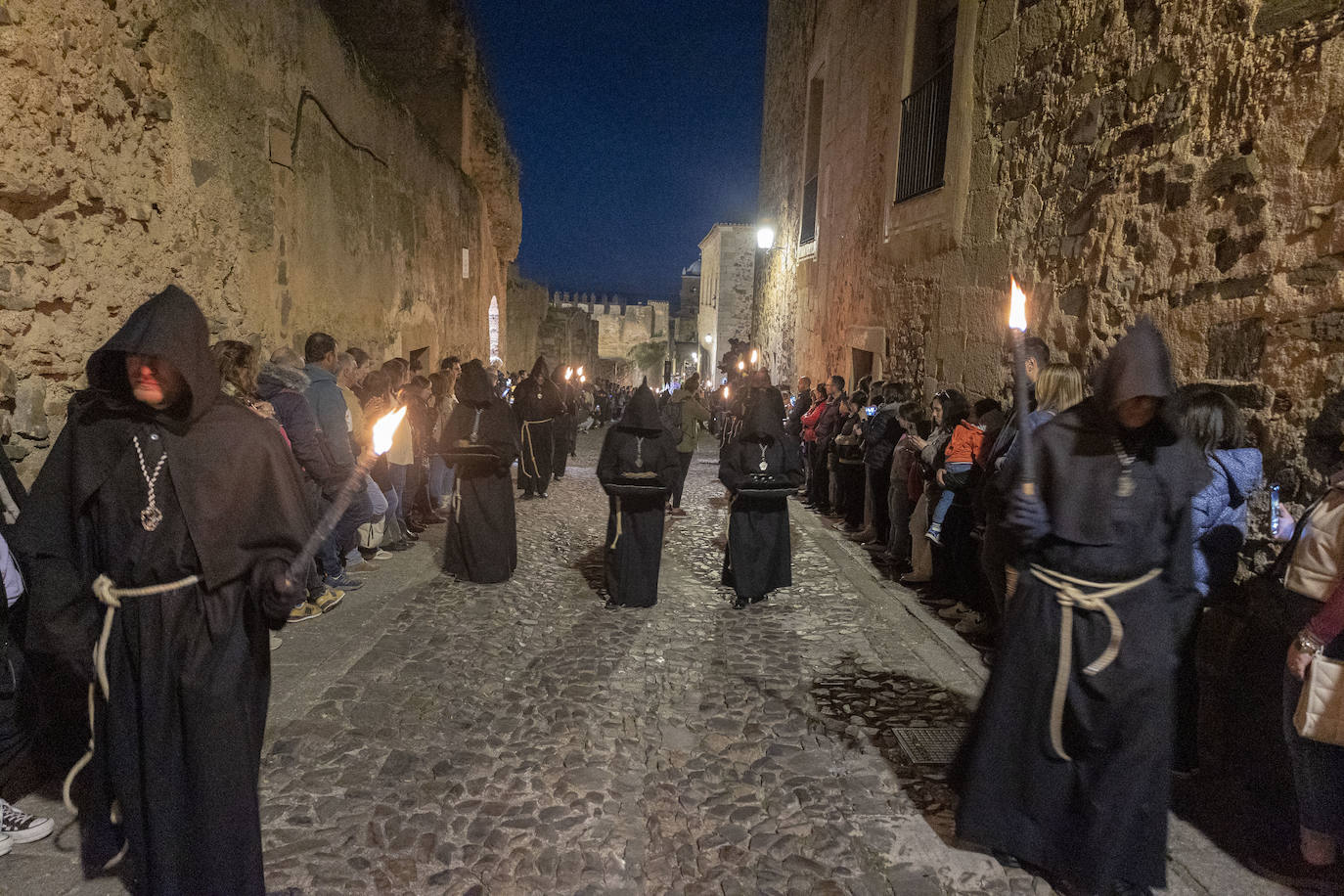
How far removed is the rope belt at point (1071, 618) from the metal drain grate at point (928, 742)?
1028 millimetres

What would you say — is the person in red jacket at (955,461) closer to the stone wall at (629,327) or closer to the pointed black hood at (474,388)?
the pointed black hood at (474,388)

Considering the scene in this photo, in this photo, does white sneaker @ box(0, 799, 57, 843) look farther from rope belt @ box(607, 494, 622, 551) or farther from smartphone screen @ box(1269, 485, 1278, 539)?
smartphone screen @ box(1269, 485, 1278, 539)

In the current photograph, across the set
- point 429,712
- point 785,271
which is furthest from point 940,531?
point 785,271

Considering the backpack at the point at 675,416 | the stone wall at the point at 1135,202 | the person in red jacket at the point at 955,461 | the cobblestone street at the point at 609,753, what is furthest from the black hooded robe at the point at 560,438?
the person in red jacket at the point at 955,461

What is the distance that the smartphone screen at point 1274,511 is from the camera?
3.66 metres

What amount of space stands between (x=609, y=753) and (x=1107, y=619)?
2.37 m

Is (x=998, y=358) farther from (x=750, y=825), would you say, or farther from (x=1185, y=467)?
(x=750, y=825)

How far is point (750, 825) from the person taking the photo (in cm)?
342

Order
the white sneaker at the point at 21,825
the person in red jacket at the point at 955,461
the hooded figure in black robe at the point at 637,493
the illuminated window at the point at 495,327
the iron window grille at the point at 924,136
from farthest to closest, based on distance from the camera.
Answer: the illuminated window at the point at 495,327
the iron window grille at the point at 924,136
the hooded figure in black robe at the point at 637,493
the person in red jacket at the point at 955,461
the white sneaker at the point at 21,825

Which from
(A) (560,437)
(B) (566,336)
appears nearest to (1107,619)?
(A) (560,437)

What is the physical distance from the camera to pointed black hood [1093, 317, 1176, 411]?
273 centimetres

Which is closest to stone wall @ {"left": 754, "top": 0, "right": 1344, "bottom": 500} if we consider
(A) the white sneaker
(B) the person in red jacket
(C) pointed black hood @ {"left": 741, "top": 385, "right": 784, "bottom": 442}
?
(B) the person in red jacket

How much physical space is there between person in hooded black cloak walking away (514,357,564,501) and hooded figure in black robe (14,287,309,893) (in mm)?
7929

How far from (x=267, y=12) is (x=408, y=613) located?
5.07 m
